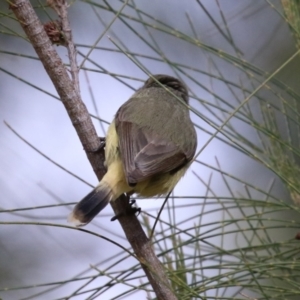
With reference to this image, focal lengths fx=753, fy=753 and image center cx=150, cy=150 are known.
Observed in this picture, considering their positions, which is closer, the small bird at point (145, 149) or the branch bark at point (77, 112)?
the branch bark at point (77, 112)

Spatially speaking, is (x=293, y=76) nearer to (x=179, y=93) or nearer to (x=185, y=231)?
(x=179, y=93)

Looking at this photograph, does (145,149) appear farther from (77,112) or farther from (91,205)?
(77,112)

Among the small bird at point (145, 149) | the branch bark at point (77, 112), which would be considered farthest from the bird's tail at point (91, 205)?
the branch bark at point (77, 112)

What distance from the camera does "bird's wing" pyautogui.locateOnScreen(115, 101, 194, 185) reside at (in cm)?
228

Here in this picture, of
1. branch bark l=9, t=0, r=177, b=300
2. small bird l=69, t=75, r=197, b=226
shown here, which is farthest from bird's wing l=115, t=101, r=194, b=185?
branch bark l=9, t=0, r=177, b=300

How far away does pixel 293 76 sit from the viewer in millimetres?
3875

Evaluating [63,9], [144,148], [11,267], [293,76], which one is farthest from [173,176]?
[11,267]

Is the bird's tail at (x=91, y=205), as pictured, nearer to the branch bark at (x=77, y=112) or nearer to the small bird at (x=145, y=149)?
the small bird at (x=145, y=149)

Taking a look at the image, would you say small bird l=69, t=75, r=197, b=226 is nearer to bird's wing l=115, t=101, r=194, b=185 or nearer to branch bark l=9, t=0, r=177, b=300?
bird's wing l=115, t=101, r=194, b=185

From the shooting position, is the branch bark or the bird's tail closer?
the branch bark

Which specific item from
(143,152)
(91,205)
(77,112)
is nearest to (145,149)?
(143,152)

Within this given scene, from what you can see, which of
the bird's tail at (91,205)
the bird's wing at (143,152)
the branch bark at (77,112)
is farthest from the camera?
the bird's wing at (143,152)

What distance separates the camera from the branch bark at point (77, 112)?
1.87 metres

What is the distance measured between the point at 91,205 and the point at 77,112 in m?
0.29
